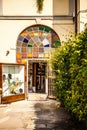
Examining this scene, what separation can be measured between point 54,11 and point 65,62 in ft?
25.9

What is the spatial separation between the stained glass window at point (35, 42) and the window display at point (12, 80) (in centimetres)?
→ 144

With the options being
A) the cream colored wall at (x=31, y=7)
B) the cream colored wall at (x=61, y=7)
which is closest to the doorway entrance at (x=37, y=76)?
the cream colored wall at (x=31, y=7)

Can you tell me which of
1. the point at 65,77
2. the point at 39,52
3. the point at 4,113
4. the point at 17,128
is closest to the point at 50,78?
the point at 39,52

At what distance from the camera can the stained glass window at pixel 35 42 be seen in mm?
18703

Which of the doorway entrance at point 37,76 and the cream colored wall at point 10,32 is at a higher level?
the cream colored wall at point 10,32

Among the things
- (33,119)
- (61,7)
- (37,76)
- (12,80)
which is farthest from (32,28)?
(33,119)

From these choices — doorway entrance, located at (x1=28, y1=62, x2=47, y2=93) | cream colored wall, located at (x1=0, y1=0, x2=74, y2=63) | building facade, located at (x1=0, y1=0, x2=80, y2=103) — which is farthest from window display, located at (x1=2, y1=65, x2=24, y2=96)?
doorway entrance, located at (x1=28, y1=62, x2=47, y2=93)

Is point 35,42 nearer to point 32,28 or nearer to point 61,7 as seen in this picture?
point 32,28

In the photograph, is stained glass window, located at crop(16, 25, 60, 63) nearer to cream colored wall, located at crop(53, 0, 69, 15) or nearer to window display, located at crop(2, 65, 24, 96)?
cream colored wall, located at crop(53, 0, 69, 15)

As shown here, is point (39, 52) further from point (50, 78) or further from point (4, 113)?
point (4, 113)

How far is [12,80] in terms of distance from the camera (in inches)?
664

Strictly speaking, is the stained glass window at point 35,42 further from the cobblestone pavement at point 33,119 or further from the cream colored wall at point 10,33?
the cobblestone pavement at point 33,119

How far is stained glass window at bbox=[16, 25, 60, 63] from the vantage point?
1870 centimetres

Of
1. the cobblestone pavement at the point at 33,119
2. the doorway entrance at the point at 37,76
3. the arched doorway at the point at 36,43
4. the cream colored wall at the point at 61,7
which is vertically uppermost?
the cream colored wall at the point at 61,7
